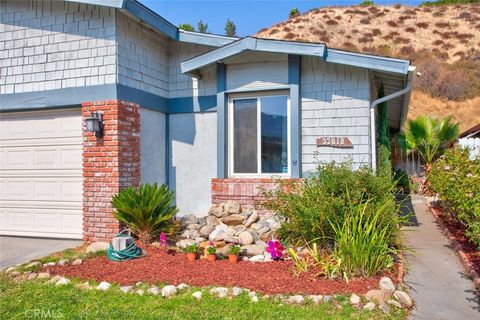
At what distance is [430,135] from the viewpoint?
15984 millimetres

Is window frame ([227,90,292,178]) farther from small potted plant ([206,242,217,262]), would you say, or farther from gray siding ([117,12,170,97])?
small potted plant ([206,242,217,262])

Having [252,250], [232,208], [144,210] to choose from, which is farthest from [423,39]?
[144,210]

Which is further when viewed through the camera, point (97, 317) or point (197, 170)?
point (197, 170)

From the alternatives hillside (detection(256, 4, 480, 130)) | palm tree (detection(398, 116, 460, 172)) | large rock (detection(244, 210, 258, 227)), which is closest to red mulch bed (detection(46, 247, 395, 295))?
large rock (detection(244, 210, 258, 227))

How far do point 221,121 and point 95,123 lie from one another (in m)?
2.51

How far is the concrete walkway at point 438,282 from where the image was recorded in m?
4.30

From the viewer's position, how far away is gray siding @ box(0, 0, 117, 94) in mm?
7586

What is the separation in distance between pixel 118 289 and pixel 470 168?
669 cm

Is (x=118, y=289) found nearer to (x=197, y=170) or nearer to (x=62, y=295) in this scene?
(x=62, y=295)

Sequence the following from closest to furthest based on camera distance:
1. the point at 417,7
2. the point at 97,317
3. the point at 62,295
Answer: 1. the point at 97,317
2. the point at 62,295
3. the point at 417,7

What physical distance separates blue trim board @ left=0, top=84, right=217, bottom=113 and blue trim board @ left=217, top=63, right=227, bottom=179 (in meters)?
0.34

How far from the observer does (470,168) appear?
7578 millimetres

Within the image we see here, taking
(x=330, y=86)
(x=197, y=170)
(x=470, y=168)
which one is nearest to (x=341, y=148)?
(x=330, y=86)

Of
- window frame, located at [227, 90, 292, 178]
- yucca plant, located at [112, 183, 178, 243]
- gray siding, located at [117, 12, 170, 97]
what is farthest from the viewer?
window frame, located at [227, 90, 292, 178]
